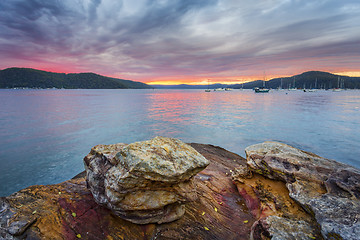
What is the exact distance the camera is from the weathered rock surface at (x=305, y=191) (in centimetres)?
356

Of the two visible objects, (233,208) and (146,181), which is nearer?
(146,181)

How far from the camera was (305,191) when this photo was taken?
15.4ft

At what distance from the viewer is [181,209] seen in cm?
488

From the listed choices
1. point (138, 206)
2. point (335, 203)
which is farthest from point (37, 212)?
point (335, 203)

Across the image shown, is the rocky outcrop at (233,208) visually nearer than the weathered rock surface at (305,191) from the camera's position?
No

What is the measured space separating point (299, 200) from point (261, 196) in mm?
1333

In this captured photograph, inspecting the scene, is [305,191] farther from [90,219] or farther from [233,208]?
[90,219]

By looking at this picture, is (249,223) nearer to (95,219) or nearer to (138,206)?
(138,206)

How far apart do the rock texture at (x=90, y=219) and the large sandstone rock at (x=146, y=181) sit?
0.30m

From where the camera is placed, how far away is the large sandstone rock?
403 centimetres

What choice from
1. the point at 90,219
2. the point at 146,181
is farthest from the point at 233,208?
the point at 90,219

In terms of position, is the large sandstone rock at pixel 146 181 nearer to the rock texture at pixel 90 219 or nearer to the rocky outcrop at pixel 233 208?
the rocky outcrop at pixel 233 208

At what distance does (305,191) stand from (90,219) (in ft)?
19.2

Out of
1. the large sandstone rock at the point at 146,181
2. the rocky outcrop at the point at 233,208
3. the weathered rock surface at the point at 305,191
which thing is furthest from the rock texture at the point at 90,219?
the weathered rock surface at the point at 305,191
